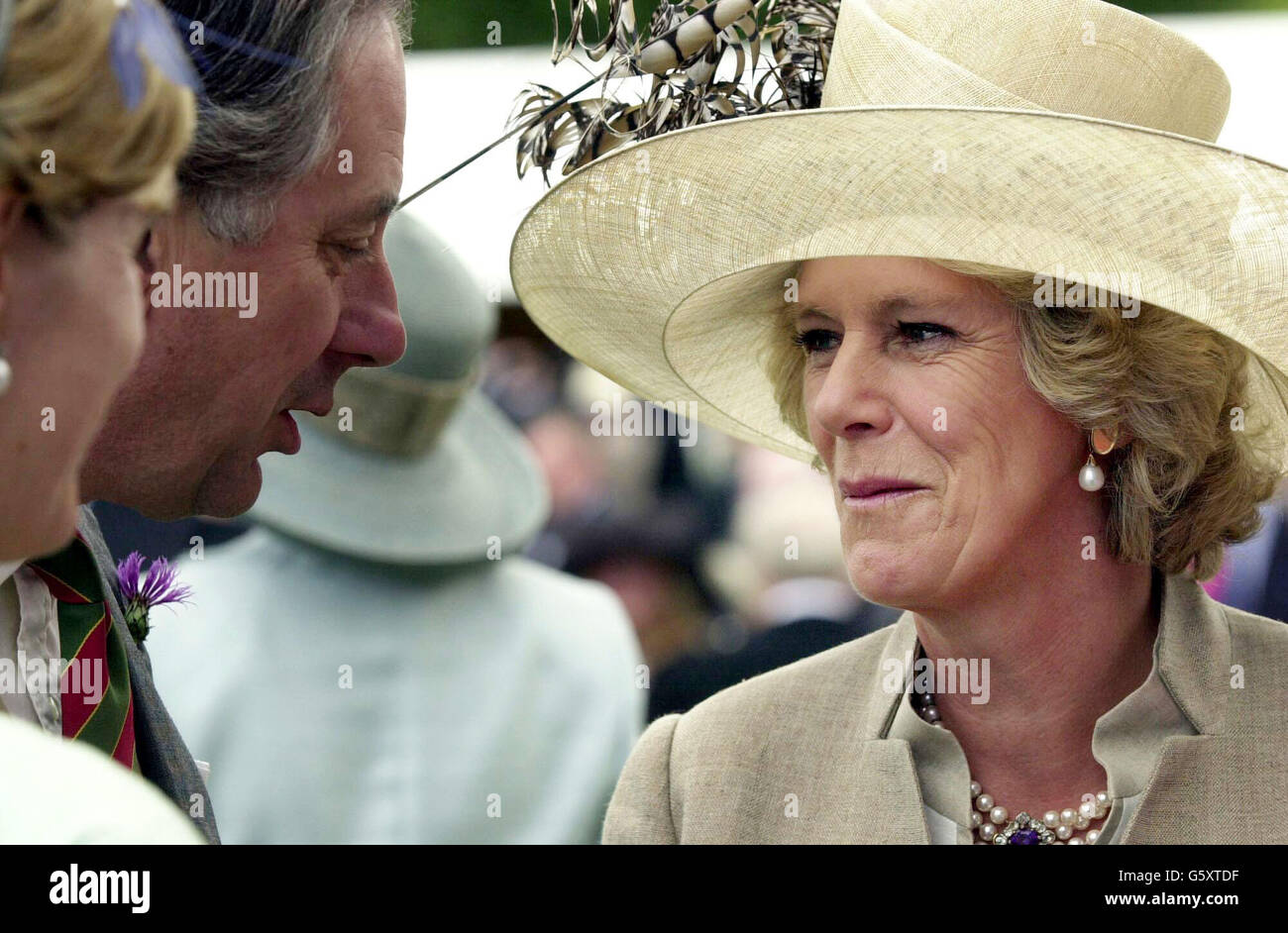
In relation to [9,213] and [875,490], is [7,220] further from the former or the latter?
[875,490]

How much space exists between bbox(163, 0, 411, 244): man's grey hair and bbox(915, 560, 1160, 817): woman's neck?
1.11m

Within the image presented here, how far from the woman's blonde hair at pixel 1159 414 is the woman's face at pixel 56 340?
1259mm

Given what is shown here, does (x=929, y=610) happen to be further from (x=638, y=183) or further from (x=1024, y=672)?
(x=638, y=183)

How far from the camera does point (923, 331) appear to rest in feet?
6.81

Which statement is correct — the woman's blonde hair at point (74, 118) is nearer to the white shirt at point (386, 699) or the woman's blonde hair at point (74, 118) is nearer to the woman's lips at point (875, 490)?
the woman's lips at point (875, 490)

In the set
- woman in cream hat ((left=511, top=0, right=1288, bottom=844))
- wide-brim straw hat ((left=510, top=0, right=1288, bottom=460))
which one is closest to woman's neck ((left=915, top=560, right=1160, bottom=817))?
woman in cream hat ((left=511, top=0, right=1288, bottom=844))

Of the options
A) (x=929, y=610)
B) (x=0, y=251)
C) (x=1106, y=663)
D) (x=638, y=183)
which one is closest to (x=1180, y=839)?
(x=1106, y=663)

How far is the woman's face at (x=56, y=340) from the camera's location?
3.28 ft

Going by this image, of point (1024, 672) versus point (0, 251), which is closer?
point (0, 251)

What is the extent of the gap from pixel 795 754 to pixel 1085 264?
0.87 m

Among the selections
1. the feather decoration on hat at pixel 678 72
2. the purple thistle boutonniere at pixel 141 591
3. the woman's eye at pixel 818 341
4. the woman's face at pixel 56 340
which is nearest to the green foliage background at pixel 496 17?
the feather decoration on hat at pixel 678 72

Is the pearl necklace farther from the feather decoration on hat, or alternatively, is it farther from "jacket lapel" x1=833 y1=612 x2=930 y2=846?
the feather decoration on hat

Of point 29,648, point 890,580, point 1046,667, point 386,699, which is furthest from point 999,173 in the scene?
point 386,699

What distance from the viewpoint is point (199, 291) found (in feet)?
6.14
